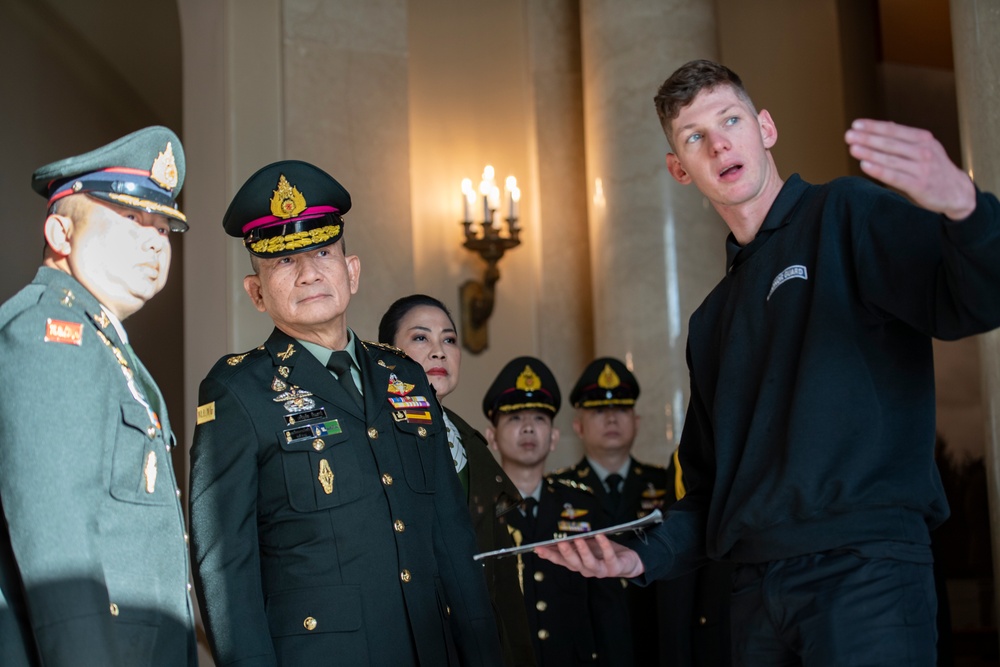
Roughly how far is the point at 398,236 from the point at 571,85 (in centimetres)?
156

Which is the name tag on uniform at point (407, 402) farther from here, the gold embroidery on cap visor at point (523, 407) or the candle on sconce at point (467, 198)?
the candle on sconce at point (467, 198)

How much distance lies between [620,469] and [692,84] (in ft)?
9.21

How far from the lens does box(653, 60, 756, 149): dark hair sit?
2.62 meters

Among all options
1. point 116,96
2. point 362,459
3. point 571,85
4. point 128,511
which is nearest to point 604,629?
point 362,459

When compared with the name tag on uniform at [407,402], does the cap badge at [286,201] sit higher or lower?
higher

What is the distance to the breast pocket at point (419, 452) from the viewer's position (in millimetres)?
2854

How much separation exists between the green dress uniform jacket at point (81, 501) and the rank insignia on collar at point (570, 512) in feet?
8.51

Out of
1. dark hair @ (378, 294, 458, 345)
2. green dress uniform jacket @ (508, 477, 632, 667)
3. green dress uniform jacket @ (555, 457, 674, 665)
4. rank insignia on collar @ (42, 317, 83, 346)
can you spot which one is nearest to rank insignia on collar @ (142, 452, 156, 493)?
rank insignia on collar @ (42, 317, 83, 346)

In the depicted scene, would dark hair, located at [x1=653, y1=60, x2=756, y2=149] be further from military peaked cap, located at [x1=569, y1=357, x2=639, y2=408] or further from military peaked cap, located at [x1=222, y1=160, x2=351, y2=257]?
military peaked cap, located at [x1=569, y1=357, x2=639, y2=408]

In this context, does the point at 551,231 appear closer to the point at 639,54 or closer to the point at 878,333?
the point at 639,54

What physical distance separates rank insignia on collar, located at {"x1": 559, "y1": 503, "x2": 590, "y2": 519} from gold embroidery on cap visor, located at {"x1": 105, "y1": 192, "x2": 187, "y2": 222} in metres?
2.67

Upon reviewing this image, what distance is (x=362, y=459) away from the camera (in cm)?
278

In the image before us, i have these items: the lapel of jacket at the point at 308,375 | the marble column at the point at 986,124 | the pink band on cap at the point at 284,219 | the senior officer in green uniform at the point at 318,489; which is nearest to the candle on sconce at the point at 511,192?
the marble column at the point at 986,124

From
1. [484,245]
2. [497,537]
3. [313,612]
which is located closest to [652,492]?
[497,537]
